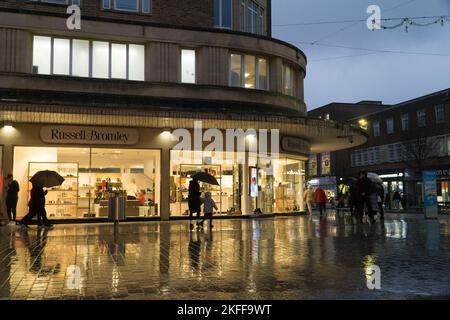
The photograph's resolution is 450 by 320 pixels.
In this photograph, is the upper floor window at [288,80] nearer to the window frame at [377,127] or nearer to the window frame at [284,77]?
the window frame at [284,77]

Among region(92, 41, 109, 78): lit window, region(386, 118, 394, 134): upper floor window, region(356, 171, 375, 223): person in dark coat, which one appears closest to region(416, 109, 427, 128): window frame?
region(386, 118, 394, 134): upper floor window

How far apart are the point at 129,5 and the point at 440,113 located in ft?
114

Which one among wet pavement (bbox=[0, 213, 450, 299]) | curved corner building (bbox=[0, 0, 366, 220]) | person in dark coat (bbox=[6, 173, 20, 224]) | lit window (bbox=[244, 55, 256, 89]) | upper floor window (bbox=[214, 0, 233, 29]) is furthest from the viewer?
upper floor window (bbox=[214, 0, 233, 29])

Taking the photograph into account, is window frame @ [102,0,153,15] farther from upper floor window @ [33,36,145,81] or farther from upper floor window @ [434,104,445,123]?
upper floor window @ [434,104,445,123]

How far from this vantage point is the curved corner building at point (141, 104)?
2067cm

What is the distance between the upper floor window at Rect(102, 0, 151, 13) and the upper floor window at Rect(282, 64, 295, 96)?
24.8 ft

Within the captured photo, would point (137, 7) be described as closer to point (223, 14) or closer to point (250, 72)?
point (223, 14)

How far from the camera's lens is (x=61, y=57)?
70.7 feet

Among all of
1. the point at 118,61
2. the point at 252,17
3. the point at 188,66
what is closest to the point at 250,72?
the point at 188,66

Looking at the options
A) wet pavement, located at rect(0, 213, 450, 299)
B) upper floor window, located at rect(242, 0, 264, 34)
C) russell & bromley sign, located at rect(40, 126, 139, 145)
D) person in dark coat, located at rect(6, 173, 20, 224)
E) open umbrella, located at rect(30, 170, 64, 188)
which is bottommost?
wet pavement, located at rect(0, 213, 450, 299)

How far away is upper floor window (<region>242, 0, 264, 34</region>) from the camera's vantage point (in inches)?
1055

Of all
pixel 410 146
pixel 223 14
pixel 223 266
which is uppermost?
pixel 223 14

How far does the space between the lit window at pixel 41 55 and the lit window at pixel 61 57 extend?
0.24 m
